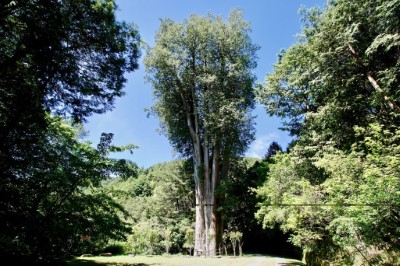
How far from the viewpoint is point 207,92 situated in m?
17.8

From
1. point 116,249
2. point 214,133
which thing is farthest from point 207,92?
point 116,249

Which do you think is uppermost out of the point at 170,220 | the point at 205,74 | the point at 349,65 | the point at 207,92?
the point at 205,74

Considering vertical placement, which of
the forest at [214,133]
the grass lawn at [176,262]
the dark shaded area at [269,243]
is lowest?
the grass lawn at [176,262]

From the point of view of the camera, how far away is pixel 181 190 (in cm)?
2458

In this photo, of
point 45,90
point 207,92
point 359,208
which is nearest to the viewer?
point 359,208

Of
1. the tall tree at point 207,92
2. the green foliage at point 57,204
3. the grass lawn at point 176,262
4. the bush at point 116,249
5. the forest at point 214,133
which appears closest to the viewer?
the green foliage at point 57,204

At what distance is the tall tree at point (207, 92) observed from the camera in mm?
17375

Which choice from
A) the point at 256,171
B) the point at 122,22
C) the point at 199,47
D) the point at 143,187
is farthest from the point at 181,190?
the point at 143,187

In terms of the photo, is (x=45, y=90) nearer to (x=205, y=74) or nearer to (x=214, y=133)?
(x=214, y=133)

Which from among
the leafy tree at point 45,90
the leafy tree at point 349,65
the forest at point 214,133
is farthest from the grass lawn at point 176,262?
the leafy tree at point 349,65

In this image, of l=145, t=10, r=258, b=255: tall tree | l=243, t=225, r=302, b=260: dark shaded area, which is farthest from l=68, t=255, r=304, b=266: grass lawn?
l=243, t=225, r=302, b=260: dark shaded area

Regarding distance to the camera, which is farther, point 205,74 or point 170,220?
point 170,220

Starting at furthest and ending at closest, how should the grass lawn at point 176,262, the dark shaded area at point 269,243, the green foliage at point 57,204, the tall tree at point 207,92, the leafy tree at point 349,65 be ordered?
the dark shaded area at point 269,243, the tall tree at point 207,92, the grass lawn at point 176,262, the leafy tree at point 349,65, the green foliage at point 57,204

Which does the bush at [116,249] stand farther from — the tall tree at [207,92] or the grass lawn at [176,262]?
the grass lawn at [176,262]
